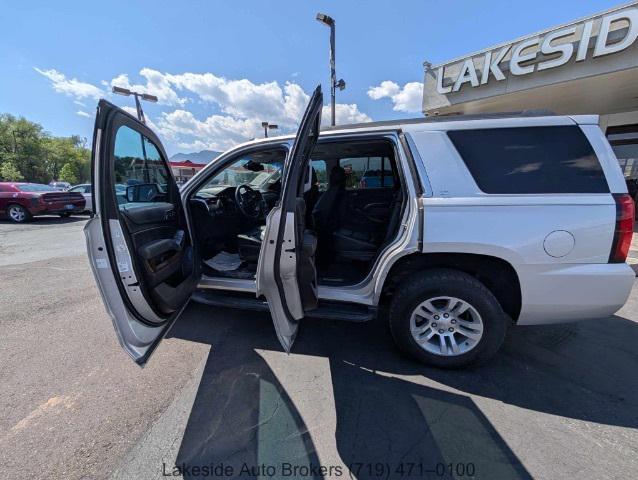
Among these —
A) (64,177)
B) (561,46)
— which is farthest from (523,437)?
(64,177)

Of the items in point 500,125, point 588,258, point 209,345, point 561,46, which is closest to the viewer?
point 588,258

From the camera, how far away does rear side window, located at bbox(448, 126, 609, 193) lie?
80.2 inches

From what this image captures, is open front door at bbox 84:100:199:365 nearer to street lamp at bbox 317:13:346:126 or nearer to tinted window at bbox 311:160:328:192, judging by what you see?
tinted window at bbox 311:160:328:192

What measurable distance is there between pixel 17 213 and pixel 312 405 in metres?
13.5

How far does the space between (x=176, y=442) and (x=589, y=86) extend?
34.6 feet

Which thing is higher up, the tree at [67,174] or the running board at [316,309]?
the tree at [67,174]

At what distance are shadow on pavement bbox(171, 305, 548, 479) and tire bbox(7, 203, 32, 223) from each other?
39.4 feet

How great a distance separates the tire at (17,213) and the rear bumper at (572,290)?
14.2m

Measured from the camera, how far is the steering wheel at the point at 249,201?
3873 millimetres

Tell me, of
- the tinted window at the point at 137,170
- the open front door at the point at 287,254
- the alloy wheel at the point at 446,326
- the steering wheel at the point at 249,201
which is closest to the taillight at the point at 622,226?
the alloy wheel at the point at 446,326

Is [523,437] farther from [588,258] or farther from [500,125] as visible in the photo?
[500,125]

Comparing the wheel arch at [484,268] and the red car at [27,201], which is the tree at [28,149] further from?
the wheel arch at [484,268]

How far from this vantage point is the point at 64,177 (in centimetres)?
4825

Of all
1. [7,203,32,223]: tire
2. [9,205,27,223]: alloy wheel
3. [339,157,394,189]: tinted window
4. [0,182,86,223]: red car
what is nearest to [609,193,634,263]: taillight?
[339,157,394,189]: tinted window
